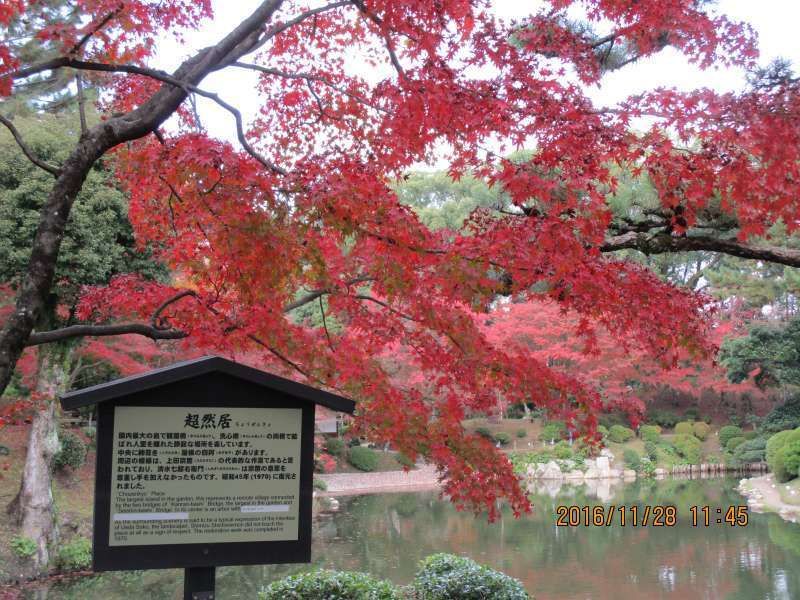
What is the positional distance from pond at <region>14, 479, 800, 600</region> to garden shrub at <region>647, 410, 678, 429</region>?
362 inches

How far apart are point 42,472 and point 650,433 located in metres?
18.1

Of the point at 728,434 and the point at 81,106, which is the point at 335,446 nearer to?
the point at 728,434

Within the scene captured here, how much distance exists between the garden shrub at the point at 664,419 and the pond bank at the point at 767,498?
7327mm

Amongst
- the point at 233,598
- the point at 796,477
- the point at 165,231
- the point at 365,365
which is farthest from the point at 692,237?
the point at 796,477

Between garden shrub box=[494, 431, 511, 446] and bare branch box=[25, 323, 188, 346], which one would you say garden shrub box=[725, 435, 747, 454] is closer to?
garden shrub box=[494, 431, 511, 446]

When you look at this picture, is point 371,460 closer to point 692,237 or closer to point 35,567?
point 35,567

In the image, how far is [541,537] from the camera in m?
11.8

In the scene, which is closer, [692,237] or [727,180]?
[727,180]

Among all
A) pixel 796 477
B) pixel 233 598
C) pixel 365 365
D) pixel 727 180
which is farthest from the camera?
pixel 796 477

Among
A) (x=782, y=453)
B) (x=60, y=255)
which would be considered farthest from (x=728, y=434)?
(x=60, y=255)

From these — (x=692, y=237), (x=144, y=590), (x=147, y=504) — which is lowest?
(x=144, y=590)

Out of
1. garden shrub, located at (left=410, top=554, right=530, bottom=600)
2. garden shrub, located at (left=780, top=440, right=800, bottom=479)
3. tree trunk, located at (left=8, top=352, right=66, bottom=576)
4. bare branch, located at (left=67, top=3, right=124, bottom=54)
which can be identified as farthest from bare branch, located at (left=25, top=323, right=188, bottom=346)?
garden shrub, located at (left=780, top=440, right=800, bottom=479)

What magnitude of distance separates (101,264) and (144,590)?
13.0 ft

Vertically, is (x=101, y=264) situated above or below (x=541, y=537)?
above
